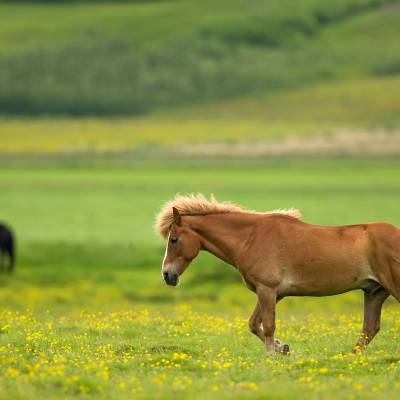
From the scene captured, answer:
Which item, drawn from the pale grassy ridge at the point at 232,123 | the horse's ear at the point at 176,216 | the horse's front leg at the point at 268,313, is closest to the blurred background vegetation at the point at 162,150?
the pale grassy ridge at the point at 232,123

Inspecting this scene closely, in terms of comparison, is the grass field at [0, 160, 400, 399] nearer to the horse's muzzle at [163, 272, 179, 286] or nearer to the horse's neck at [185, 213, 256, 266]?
the horse's muzzle at [163, 272, 179, 286]

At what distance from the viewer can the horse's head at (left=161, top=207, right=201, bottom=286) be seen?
1443 centimetres

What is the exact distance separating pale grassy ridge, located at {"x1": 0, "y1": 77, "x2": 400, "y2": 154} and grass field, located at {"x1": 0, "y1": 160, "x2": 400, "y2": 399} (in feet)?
151

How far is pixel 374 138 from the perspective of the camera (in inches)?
4747

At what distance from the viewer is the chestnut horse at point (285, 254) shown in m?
13.8

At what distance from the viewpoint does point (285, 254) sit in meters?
14.0

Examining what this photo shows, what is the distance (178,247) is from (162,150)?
99522mm

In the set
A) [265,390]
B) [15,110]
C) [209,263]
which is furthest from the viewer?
[15,110]

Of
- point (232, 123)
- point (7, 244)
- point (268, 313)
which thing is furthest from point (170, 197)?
point (232, 123)

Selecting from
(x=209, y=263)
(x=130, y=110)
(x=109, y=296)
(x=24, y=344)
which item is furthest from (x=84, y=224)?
(x=130, y=110)

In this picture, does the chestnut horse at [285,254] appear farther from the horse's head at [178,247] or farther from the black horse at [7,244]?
the black horse at [7,244]

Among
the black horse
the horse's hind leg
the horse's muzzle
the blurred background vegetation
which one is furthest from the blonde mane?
the black horse

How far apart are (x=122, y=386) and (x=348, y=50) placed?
191697mm

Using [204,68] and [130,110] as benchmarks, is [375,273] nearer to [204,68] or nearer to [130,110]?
[130,110]
